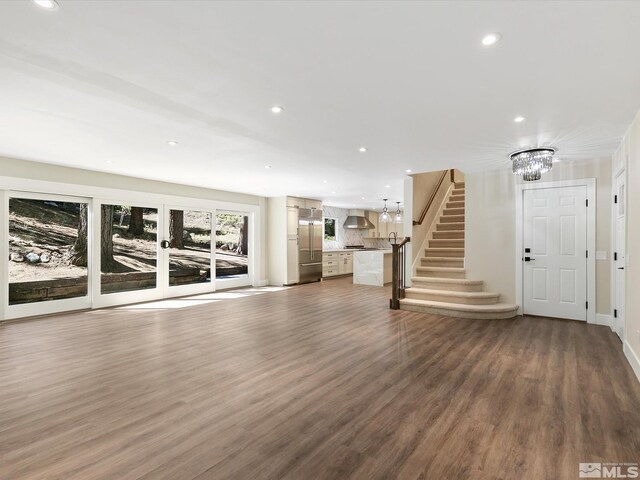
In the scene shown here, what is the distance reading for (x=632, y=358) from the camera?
10.7 feet

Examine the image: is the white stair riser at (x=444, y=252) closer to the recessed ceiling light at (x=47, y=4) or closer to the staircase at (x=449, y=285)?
the staircase at (x=449, y=285)

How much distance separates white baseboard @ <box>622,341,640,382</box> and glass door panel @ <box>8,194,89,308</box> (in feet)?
25.6

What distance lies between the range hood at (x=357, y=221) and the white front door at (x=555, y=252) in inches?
287

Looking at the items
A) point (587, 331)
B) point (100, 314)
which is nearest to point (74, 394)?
point (100, 314)

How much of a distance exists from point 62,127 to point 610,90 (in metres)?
5.27

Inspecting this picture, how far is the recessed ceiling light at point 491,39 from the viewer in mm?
1991

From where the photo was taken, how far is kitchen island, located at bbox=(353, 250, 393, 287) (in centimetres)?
928

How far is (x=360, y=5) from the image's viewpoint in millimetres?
1753

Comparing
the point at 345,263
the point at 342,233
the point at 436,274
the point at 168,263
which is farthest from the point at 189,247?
the point at 342,233

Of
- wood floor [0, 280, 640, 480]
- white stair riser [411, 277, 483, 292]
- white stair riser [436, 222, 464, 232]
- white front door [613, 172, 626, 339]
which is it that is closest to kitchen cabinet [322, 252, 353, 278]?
white stair riser [436, 222, 464, 232]

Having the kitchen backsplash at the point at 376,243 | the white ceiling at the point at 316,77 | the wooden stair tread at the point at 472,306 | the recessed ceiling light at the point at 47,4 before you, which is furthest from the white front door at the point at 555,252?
the kitchen backsplash at the point at 376,243

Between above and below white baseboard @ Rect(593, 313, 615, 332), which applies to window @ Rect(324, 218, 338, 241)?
above

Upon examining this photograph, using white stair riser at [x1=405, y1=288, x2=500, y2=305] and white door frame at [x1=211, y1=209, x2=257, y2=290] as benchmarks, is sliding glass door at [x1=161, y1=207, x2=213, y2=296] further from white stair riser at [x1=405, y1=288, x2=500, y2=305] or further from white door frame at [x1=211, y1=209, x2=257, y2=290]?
white stair riser at [x1=405, y1=288, x2=500, y2=305]

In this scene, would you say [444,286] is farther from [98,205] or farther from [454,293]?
[98,205]
